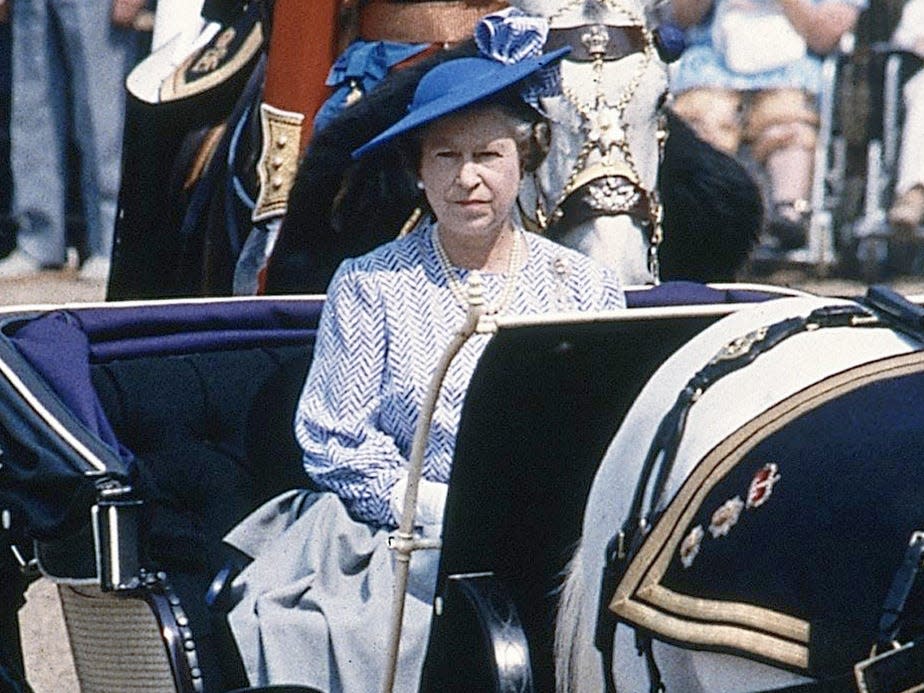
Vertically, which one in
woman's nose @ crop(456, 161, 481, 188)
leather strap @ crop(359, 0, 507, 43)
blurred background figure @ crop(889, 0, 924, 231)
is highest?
leather strap @ crop(359, 0, 507, 43)

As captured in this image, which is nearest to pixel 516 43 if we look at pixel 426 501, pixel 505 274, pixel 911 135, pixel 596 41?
pixel 505 274

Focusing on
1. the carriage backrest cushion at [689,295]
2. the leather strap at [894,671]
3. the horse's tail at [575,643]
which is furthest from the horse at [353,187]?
the leather strap at [894,671]

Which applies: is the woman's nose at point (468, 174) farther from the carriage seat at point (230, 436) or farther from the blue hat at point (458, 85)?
the carriage seat at point (230, 436)

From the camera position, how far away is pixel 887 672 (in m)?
1.89

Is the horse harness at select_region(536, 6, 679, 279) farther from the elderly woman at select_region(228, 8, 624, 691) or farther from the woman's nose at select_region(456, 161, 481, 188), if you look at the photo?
the woman's nose at select_region(456, 161, 481, 188)

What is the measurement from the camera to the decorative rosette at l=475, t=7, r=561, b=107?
2879 mm

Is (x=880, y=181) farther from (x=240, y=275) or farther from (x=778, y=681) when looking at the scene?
(x=778, y=681)

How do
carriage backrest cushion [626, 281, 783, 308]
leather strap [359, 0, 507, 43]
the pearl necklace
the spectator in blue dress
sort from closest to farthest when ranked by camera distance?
1. the pearl necklace
2. carriage backrest cushion [626, 281, 783, 308]
3. leather strap [359, 0, 507, 43]
4. the spectator in blue dress

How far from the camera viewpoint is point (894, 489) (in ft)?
6.32

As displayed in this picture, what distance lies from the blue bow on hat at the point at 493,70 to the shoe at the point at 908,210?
6.36 m

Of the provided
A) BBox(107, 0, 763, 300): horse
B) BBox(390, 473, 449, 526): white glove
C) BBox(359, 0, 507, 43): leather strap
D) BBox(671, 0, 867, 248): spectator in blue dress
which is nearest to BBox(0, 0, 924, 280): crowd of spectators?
BBox(671, 0, 867, 248): spectator in blue dress

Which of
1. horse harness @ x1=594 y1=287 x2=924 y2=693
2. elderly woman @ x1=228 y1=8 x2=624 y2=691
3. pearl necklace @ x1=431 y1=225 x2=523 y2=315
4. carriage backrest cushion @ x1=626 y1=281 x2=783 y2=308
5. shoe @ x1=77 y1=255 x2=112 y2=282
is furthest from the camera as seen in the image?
shoe @ x1=77 y1=255 x2=112 y2=282

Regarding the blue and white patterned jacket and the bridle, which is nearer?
the blue and white patterned jacket

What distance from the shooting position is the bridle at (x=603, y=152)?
12.3 ft
